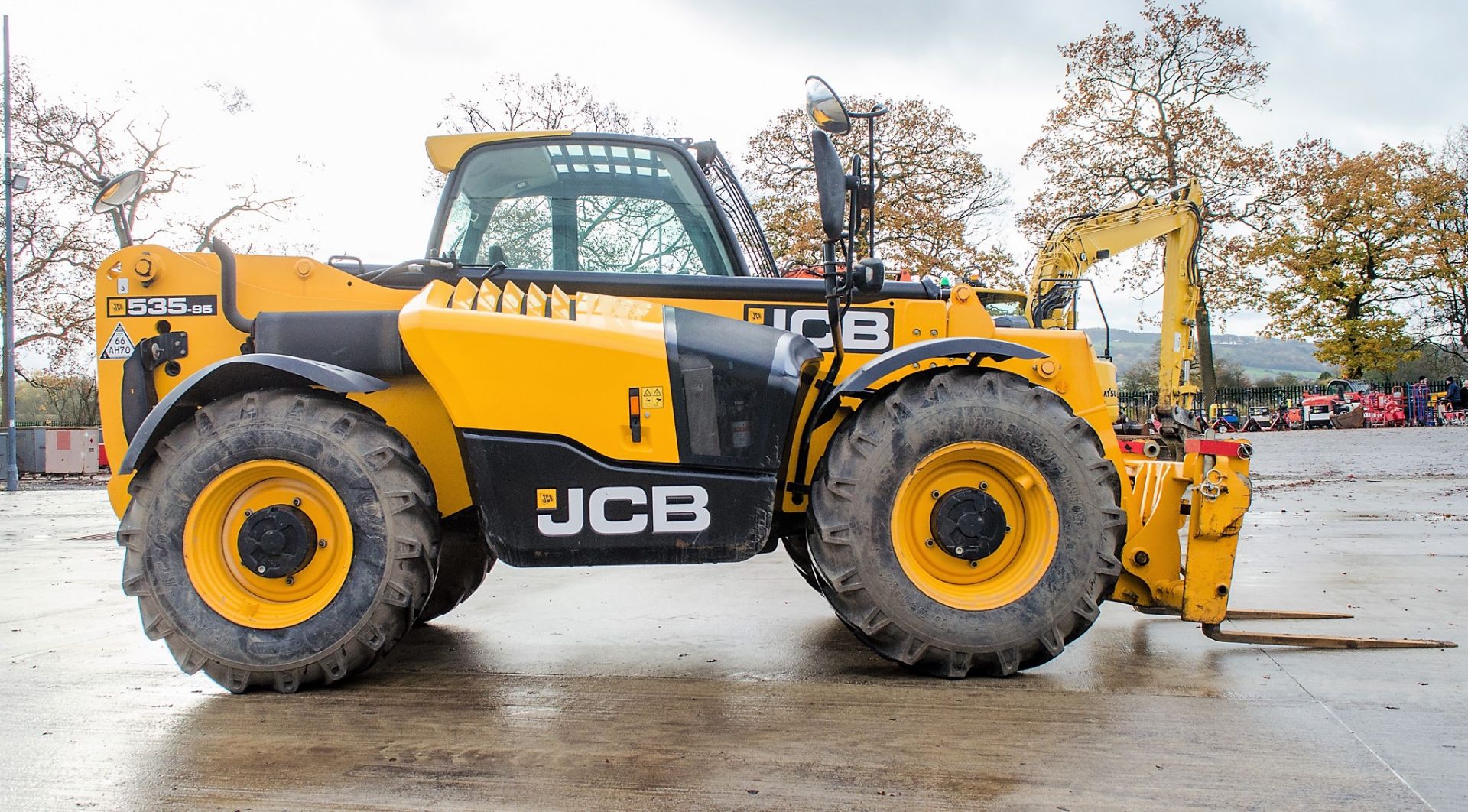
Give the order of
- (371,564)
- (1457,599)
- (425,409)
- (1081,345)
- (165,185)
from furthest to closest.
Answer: (165,185), (1457,599), (1081,345), (425,409), (371,564)

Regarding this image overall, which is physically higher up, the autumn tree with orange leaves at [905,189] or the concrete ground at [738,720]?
the autumn tree with orange leaves at [905,189]

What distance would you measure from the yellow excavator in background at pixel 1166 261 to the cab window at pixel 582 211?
1101cm

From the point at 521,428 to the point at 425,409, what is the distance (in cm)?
71

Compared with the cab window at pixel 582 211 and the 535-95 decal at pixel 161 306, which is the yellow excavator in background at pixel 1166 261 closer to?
the cab window at pixel 582 211

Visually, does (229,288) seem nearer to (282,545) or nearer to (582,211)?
(282,545)

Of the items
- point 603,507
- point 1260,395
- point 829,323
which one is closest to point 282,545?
point 603,507

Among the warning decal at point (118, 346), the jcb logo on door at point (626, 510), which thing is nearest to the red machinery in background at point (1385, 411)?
the jcb logo on door at point (626, 510)

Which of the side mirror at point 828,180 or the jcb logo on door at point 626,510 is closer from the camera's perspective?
the side mirror at point 828,180

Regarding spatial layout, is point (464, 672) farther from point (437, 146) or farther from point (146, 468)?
point (437, 146)

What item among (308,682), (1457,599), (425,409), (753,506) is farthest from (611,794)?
(1457,599)

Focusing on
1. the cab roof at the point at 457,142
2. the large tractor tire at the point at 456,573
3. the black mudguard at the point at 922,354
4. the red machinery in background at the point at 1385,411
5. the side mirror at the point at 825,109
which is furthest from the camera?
the red machinery in background at the point at 1385,411

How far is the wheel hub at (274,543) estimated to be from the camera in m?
3.87

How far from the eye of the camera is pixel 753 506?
396cm

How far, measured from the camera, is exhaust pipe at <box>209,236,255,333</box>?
14.3ft
